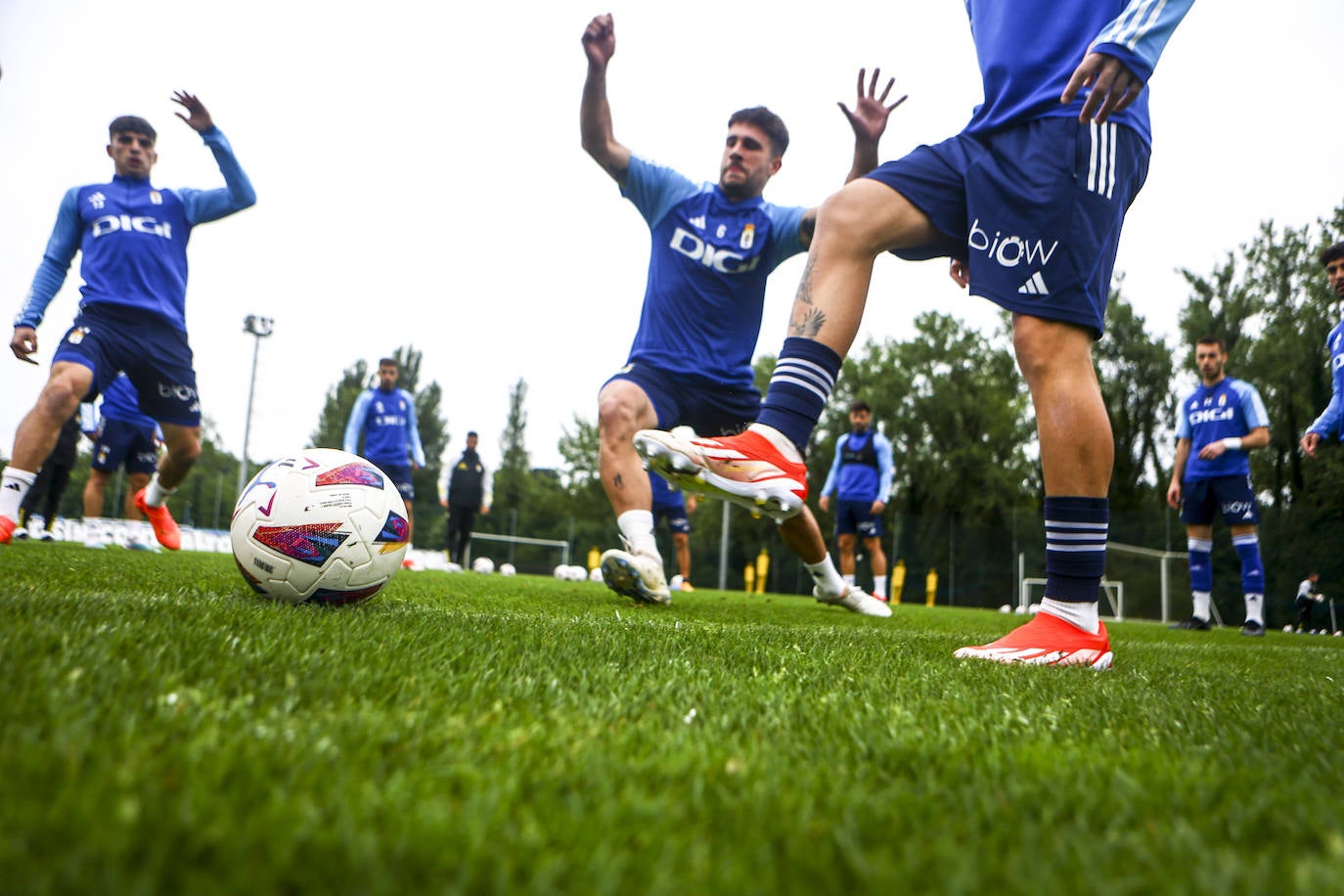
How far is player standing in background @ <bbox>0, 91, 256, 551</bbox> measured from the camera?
548 centimetres

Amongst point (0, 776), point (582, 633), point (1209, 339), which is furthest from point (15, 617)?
point (1209, 339)

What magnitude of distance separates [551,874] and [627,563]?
127 inches

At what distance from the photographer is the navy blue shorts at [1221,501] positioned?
7438 millimetres

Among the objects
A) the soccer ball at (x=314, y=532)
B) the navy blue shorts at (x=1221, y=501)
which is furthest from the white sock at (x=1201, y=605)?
the soccer ball at (x=314, y=532)

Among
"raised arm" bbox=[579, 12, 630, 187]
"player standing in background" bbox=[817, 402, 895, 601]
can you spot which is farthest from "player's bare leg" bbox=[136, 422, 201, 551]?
"player standing in background" bbox=[817, 402, 895, 601]

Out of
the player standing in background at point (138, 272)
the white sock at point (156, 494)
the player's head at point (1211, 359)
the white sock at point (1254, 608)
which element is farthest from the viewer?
the player's head at point (1211, 359)

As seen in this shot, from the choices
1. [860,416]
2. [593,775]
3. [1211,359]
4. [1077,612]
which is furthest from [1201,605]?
[593,775]

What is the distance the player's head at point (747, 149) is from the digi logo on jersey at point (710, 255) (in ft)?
1.21

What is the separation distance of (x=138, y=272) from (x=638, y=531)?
162 inches

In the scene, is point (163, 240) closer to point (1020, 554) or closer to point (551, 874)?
point (551, 874)

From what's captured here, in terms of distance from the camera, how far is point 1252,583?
760 centimetres

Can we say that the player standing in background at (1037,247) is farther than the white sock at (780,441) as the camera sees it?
No

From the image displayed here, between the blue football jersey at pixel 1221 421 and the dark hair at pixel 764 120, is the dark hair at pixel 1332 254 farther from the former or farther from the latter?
the dark hair at pixel 764 120

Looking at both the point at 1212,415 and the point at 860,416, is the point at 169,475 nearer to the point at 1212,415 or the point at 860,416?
the point at 860,416
